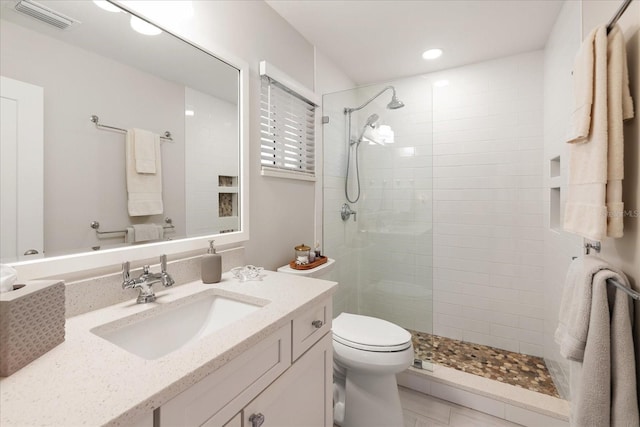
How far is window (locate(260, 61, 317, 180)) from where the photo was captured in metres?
1.74

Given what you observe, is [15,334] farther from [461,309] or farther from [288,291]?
[461,309]

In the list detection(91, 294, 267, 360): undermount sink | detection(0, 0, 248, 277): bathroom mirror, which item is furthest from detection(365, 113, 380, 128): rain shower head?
detection(91, 294, 267, 360): undermount sink

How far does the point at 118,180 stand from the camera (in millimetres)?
1043

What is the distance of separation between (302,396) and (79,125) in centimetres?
119

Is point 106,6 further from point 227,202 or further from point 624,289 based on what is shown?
point 624,289

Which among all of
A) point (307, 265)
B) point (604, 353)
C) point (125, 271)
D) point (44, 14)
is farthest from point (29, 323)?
point (604, 353)

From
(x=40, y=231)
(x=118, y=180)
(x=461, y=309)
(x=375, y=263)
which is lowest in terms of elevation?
(x=461, y=309)

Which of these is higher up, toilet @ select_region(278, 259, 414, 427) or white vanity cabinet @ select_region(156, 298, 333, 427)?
white vanity cabinet @ select_region(156, 298, 333, 427)

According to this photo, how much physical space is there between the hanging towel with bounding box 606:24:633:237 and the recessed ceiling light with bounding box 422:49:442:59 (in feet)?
4.86

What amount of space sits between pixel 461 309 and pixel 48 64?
3042 millimetres

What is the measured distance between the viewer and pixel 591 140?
1.04 metres

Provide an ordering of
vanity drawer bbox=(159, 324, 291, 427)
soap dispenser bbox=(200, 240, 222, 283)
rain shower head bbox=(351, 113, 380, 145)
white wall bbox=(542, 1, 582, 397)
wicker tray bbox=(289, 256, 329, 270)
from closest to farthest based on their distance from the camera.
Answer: vanity drawer bbox=(159, 324, 291, 427)
soap dispenser bbox=(200, 240, 222, 283)
white wall bbox=(542, 1, 582, 397)
wicker tray bbox=(289, 256, 329, 270)
rain shower head bbox=(351, 113, 380, 145)

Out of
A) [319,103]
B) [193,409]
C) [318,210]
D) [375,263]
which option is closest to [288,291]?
[193,409]

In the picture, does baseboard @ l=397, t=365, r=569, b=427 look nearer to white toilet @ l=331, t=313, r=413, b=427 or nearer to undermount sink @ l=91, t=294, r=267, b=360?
white toilet @ l=331, t=313, r=413, b=427
